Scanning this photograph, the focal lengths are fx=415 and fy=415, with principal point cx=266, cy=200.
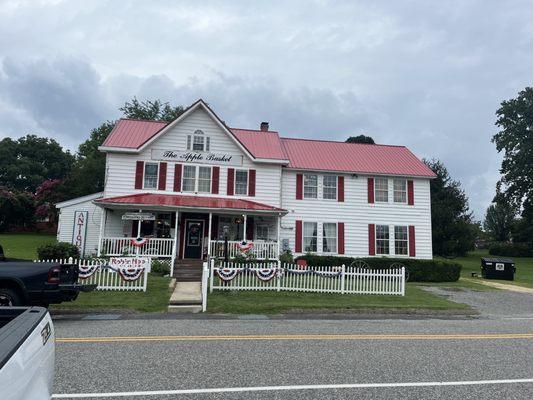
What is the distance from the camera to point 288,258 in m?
22.3

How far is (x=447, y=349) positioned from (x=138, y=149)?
19.3m

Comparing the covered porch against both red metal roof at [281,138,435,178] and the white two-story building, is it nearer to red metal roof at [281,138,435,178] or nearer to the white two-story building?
the white two-story building

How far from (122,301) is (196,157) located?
1249cm

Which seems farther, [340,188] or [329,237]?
[340,188]

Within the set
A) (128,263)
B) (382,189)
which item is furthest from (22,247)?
(382,189)

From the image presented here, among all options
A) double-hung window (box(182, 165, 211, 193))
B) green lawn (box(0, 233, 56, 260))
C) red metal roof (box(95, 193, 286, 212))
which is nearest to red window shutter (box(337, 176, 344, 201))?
red metal roof (box(95, 193, 286, 212))

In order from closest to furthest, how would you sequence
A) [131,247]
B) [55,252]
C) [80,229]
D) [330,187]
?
[55,252]
[131,247]
[80,229]
[330,187]

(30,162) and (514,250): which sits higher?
(30,162)

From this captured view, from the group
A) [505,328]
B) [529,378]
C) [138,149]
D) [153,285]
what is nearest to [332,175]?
[138,149]

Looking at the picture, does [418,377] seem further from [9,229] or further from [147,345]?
[9,229]

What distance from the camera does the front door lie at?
2296cm

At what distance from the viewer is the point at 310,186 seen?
2530cm

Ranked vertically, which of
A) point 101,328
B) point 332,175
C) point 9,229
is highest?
point 332,175

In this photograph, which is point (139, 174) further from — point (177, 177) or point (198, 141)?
point (198, 141)
